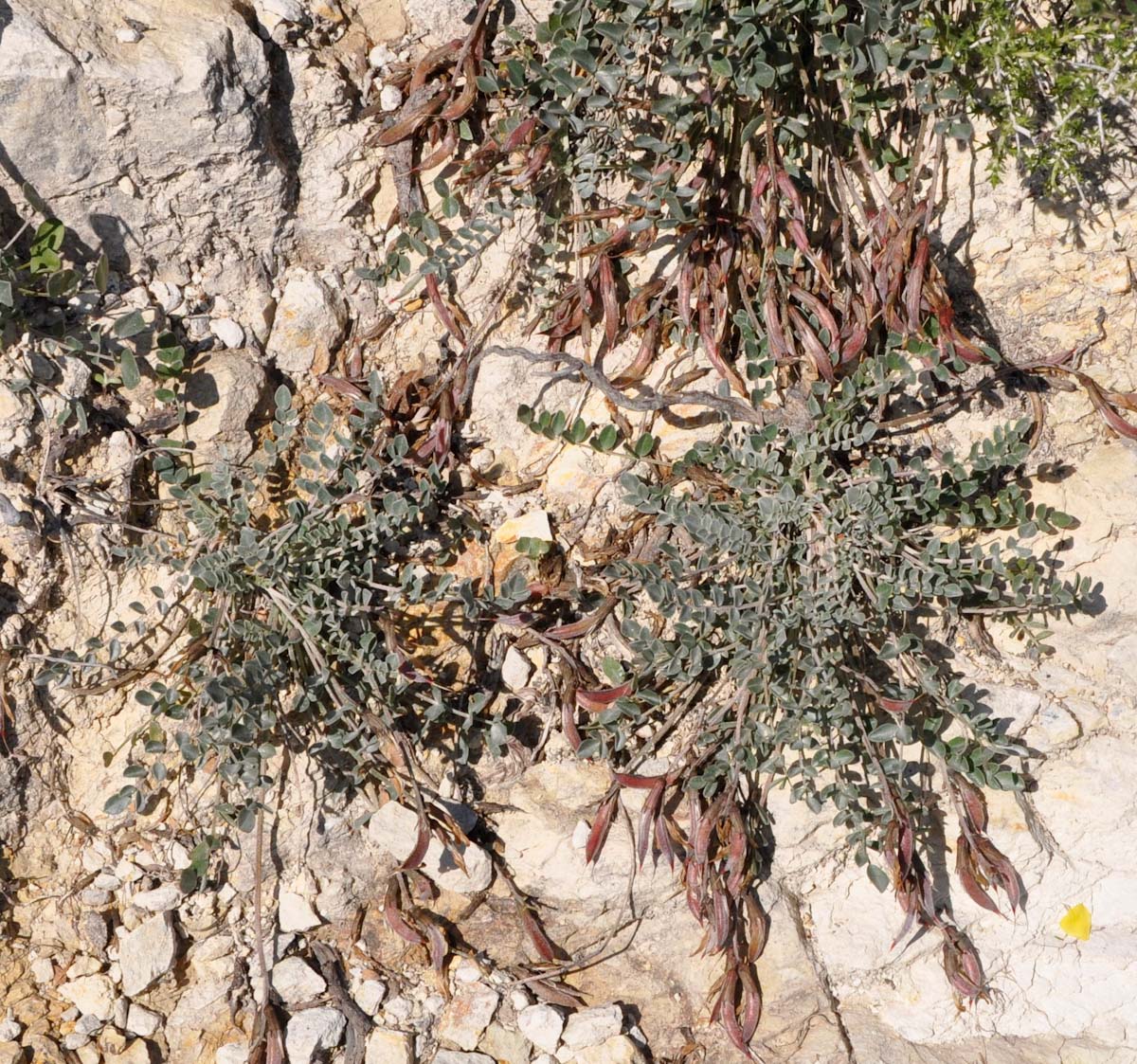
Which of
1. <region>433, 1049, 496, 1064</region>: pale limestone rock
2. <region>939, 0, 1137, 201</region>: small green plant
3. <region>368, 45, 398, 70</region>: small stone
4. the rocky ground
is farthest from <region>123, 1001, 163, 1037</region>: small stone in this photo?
<region>939, 0, 1137, 201</region>: small green plant

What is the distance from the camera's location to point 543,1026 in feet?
9.31

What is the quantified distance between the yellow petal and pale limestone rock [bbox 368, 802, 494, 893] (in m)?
1.58

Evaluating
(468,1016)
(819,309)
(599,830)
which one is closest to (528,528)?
(599,830)

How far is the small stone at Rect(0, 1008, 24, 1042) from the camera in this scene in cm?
271

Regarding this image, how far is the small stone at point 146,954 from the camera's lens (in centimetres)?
281

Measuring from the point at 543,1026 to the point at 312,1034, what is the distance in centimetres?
60

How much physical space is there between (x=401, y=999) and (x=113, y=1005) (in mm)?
746

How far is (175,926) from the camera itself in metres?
2.88

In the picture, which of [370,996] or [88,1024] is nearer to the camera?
[88,1024]

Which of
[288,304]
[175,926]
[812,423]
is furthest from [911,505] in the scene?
[175,926]

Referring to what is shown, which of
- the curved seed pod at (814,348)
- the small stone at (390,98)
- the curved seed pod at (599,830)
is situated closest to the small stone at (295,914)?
the curved seed pod at (599,830)

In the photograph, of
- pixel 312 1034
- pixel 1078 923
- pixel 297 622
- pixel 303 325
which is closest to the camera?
pixel 297 622

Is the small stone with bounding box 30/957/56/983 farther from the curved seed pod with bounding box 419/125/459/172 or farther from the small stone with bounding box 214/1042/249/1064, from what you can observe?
the curved seed pod with bounding box 419/125/459/172

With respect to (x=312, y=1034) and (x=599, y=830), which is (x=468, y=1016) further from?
(x=599, y=830)
